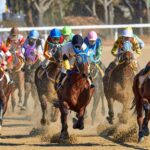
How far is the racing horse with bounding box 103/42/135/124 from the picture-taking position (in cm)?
1241

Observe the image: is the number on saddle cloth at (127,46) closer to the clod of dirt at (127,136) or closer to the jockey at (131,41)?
the jockey at (131,41)

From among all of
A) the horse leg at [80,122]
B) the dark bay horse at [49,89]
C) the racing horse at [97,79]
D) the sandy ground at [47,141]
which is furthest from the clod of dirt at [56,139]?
the racing horse at [97,79]

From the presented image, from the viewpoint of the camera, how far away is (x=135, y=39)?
42.6 ft

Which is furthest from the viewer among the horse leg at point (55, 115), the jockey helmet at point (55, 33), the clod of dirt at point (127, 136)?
the horse leg at point (55, 115)

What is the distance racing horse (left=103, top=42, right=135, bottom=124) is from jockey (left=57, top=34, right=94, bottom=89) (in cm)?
209

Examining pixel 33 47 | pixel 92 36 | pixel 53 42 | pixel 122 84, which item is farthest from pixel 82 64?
pixel 33 47

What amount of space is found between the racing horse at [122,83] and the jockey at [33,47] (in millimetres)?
2673

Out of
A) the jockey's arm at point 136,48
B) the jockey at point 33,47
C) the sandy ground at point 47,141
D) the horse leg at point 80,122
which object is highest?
the jockey at point 33,47

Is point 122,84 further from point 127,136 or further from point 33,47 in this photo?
point 33,47

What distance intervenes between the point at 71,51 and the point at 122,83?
2.81m

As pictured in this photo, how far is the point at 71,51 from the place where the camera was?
405 inches

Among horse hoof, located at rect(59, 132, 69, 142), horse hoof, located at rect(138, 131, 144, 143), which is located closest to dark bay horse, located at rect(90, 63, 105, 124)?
horse hoof, located at rect(59, 132, 69, 142)

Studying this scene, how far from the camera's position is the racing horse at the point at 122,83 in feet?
40.7

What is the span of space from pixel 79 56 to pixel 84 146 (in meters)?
1.31
